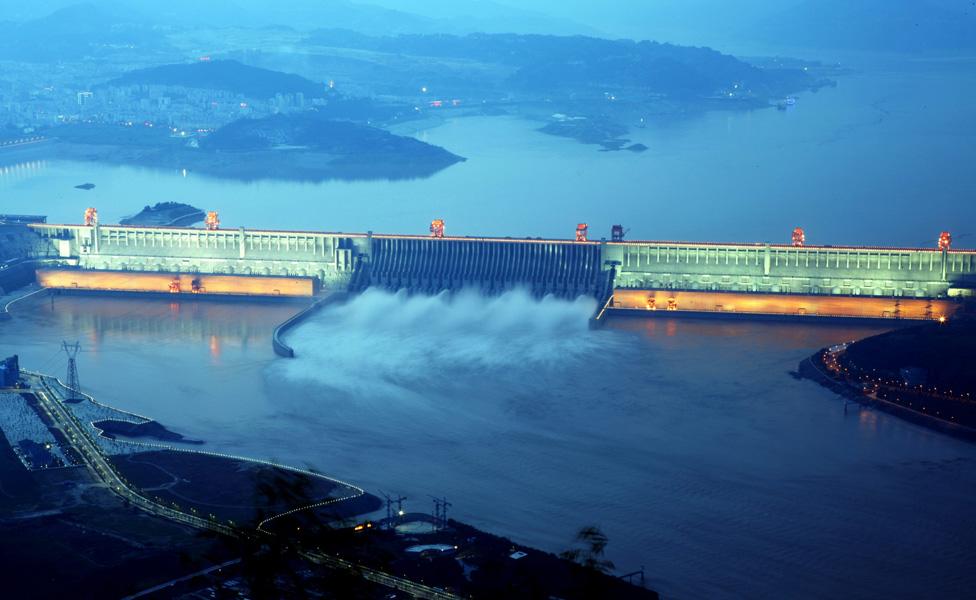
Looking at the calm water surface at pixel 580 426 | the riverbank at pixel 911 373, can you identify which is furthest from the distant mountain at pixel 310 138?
the riverbank at pixel 911 373

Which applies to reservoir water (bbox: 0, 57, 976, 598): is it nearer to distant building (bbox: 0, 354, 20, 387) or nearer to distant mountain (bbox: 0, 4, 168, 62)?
distant building (bbox: 0, 354, 20, 387)

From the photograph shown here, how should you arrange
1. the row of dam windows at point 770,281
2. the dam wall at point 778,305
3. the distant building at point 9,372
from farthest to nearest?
the row of dam windows at point 770,281, the dam wall at point 778,305, the distant building at point 9,372

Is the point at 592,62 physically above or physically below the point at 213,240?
above

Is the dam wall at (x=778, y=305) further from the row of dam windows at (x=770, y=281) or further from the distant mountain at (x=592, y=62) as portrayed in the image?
the distant mountain at (x=592, y=62)

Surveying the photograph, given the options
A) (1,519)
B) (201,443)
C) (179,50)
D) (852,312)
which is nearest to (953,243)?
(852,312)

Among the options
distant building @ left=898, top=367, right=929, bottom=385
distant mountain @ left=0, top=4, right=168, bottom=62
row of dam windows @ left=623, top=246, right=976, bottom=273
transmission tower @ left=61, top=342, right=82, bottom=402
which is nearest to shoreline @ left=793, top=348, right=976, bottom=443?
distant building @ left=898, top=367, right=929, bottom=385

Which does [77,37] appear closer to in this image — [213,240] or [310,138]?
[310,138]

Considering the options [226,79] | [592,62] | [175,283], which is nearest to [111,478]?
[175,283]
